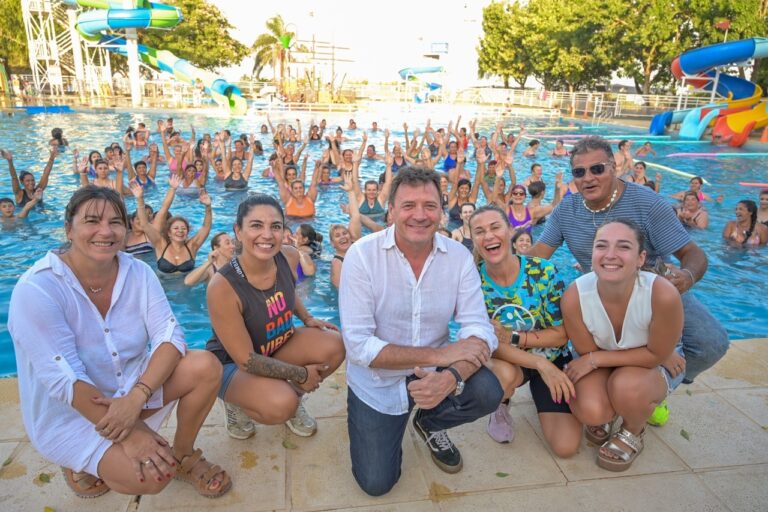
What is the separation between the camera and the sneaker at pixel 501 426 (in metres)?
3.26

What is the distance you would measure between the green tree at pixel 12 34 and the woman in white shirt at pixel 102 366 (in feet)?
164

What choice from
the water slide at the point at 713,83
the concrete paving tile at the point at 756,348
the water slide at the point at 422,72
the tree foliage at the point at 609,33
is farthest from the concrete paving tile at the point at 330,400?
the water slide at the point at 422,72

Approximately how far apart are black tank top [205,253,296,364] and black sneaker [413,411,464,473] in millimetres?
1119

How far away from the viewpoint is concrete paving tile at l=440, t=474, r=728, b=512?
2.70m

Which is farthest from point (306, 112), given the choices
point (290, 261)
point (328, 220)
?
point (290, 261)

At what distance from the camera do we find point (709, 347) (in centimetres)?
335

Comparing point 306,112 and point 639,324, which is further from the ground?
point 306,112

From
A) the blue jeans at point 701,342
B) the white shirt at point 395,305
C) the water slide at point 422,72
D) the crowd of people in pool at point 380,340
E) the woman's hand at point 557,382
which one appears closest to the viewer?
the crowd of people in pool at point 380,340

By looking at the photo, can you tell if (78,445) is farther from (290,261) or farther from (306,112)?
(306,112)

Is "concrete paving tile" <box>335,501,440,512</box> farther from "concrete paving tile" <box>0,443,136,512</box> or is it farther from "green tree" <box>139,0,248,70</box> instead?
"green tree" <box>139,0,248,70</box>

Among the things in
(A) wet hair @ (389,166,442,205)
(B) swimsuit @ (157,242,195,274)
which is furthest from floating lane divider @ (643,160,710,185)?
(A) wet hair @ (389,166,442,205)

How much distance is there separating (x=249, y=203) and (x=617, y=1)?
38200 mm

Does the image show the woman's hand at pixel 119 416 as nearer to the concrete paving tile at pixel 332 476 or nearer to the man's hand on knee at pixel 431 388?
the concrete paving tile at pixel 332 476

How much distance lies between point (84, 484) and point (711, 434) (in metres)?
3.95
